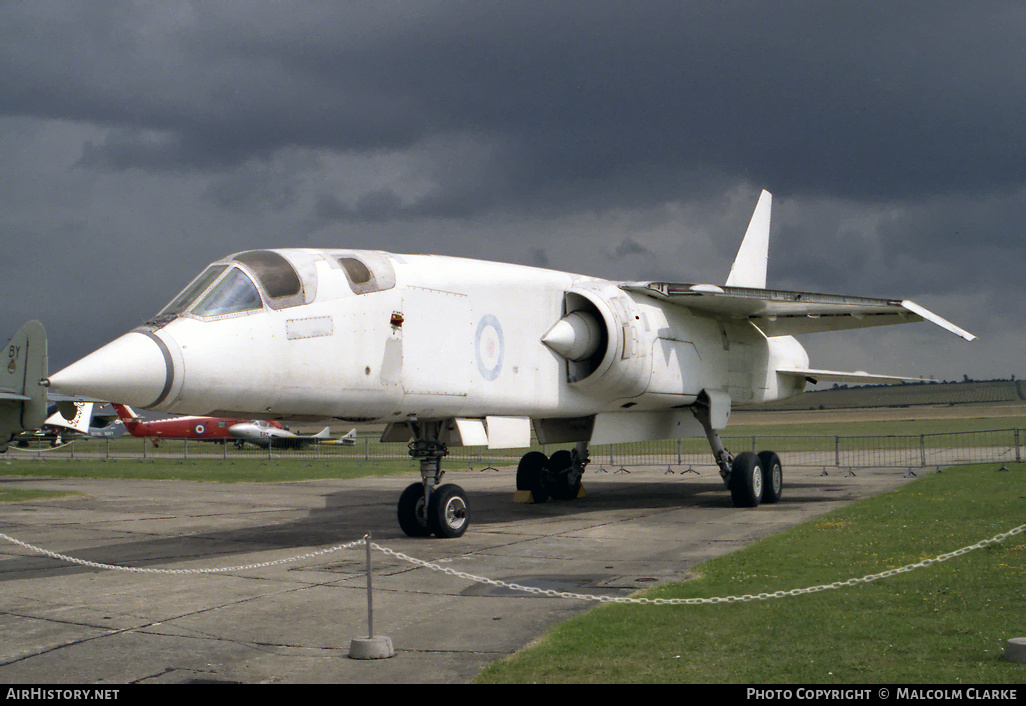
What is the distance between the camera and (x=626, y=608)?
7.07 meters

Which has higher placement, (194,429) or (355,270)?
(355,270)

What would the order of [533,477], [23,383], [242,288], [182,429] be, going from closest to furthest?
1. [242,288]
2. [533,477]
3. [23,383]
4. [182,429]

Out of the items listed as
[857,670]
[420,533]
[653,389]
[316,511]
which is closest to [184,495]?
[316,511]

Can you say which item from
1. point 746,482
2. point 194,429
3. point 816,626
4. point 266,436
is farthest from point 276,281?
point 194,429

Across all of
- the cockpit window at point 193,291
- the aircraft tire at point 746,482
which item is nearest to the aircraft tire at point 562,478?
the aircraft tire at point 746,482

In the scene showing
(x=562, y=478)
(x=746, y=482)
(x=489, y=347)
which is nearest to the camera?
(x=489, y=347)

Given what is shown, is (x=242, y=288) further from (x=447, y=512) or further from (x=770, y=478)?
(x=770, y=478)

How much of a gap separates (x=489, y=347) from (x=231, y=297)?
12.7 ft

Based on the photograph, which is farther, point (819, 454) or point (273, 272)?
point (819, 454)

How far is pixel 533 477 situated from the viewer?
56.7ft

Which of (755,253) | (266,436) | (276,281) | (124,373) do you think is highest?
(755,253)

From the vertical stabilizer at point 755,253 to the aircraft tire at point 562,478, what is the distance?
5676 millimetres

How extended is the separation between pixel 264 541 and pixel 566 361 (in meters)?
5.13

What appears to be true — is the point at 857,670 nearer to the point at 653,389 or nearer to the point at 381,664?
the point at 381,664
